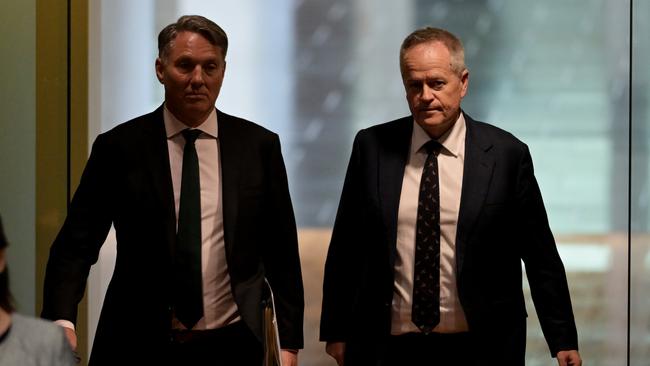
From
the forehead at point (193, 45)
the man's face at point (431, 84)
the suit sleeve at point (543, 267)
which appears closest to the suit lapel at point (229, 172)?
the forehead at point (193, 45)

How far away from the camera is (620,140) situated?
588 cm

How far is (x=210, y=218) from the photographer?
4.29m

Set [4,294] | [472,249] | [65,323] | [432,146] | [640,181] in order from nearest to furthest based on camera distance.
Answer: [4,294] → [65,323] → [472,249] → [432,146] → [640,181]

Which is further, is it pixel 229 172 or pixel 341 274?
pixel 341 274

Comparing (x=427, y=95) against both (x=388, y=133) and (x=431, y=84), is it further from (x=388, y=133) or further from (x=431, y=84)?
(x=388, y=133)

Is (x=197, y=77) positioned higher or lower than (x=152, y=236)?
higher

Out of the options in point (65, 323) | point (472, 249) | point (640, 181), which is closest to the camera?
point (65, 323)

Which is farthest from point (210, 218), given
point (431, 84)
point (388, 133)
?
A: point (431, 84)

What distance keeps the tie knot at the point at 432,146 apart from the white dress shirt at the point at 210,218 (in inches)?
27.1

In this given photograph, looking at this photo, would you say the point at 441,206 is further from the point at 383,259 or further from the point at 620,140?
the point at 620,140

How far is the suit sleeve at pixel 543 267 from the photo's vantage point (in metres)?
4.55

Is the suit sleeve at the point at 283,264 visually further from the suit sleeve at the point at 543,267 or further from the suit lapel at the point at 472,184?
the suit sleeve at the point at 543,267

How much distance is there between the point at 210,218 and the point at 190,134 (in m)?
0.29

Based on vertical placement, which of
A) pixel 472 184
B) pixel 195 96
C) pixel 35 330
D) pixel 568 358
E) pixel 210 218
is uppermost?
pixel 195 96
